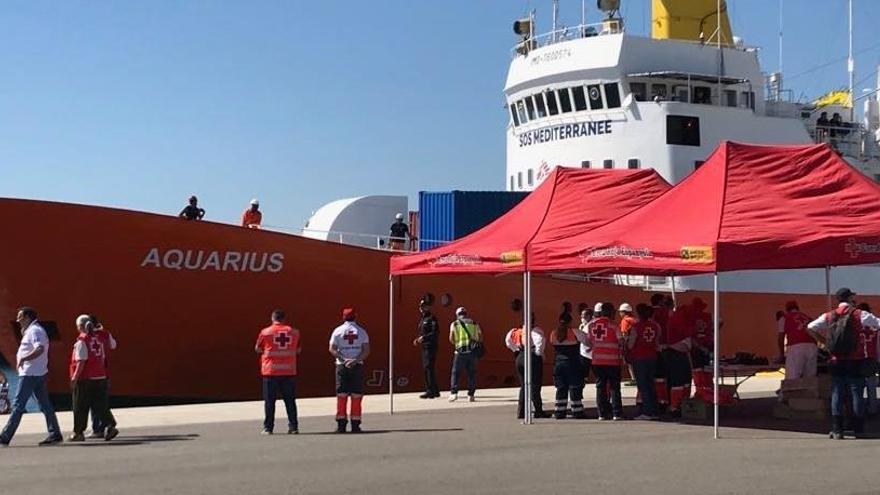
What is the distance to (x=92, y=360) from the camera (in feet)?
42.1

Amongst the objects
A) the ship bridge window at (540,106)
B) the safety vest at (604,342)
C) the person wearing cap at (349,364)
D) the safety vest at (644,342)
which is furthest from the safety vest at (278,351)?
the ship bridge window at (540,106)

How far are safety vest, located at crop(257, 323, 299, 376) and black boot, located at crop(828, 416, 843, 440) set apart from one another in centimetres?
571

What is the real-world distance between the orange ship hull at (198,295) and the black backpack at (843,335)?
8.70m

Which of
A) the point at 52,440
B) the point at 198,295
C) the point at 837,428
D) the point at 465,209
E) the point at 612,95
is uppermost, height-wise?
the point at 612,95

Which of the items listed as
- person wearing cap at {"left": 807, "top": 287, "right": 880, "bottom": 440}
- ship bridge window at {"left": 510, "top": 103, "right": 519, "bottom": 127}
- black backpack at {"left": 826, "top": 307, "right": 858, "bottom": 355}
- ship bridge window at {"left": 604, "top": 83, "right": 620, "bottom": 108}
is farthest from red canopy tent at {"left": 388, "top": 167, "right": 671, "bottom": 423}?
ship bridge window at {"left": 510, "top": 103, "right": 519, "bottom": 127}

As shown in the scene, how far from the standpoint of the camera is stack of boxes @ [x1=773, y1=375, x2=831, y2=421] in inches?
558

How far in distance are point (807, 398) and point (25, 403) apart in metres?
8.88

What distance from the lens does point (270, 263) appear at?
18.6 meters

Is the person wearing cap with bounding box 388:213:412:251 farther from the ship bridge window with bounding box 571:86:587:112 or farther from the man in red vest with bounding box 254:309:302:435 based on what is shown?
the man in red vest with bounding box 254:309:302:435

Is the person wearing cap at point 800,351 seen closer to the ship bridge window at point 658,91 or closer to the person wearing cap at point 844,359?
the person wearing cap at point 844,359

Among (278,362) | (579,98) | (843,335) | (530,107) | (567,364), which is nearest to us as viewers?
(843,335)

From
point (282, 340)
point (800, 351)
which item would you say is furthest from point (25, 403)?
point (800, 351)

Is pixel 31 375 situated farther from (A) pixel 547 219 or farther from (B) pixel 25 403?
(A) pixel 547 219

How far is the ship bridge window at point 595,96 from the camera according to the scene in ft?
79.1
